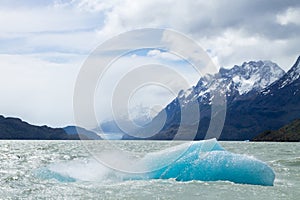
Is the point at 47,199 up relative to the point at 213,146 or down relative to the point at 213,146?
down

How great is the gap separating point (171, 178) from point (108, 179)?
4.27 metres

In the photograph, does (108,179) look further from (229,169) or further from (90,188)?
(229,169)

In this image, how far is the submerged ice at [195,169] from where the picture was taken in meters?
26.5

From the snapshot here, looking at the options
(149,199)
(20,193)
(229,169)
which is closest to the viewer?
(149,199)

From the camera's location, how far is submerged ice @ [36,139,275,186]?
2652cm

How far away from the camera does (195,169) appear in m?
27.5

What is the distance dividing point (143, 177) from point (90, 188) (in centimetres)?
456

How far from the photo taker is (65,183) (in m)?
28.0

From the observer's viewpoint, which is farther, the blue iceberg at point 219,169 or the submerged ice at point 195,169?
the submerged ice at point 195,169

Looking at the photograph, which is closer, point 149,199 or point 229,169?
point 149,199

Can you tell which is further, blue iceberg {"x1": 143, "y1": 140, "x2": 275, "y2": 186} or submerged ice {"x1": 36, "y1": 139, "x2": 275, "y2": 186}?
submerged ice {"x1": 36, "y1": 139, "x2": 275, "y2": 186}

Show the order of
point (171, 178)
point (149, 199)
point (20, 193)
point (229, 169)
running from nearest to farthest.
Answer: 1. point (149, 199)
2. point (20, 193)
3. point (229, 169)
4. point (171, 178)

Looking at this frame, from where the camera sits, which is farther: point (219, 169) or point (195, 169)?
point (195, 169)

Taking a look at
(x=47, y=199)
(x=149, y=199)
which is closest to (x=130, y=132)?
(x=149, y=199)
